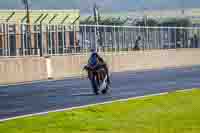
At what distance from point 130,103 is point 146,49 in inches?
1509

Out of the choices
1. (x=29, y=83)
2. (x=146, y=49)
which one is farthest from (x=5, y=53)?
(x=146, y=49)

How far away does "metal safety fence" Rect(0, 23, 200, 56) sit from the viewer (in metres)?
44.6

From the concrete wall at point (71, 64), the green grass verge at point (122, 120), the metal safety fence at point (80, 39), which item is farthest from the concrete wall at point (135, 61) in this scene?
the green grass verge at point (122, 120)

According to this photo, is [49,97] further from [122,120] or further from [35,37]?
[35,37]

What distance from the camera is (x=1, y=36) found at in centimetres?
4378

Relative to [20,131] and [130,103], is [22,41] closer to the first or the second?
[130,103]

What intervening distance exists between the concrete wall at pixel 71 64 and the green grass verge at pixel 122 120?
56.2ft

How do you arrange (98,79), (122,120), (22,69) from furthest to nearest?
1. (22,69)
2. (98,79)
3. (122,120)

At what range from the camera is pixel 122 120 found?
18953 mm

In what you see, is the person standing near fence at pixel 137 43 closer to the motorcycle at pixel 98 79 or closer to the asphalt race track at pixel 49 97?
the asphalt race track at pixel 49 97

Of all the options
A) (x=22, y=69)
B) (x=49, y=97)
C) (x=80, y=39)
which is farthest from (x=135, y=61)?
(x=49, y=97)

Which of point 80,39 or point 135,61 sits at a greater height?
point 80,39

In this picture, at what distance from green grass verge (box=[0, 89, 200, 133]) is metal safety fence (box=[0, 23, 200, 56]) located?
21.2m

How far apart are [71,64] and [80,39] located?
587cm
